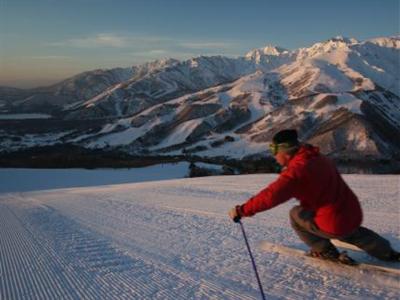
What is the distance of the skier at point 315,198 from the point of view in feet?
19.7

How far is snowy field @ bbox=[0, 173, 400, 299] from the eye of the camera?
250 inches

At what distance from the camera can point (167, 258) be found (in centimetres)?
810

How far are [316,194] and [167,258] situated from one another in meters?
3.00

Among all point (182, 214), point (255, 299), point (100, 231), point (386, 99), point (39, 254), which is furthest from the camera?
point (386, 99)

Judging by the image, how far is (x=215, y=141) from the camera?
145625mm

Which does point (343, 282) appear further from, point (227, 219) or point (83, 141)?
point (83, 141)

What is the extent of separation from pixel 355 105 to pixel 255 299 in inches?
5409

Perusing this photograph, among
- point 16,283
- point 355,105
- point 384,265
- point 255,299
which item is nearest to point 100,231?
point 16,283

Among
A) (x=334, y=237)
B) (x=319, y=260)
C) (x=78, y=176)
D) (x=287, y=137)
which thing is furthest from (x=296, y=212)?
(x=78, y=176)

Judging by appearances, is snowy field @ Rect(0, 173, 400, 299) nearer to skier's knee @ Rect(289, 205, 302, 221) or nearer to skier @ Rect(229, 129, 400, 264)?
skier @ Rect(229, 129, 400, 264)

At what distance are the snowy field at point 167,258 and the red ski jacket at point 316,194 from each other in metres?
0.77

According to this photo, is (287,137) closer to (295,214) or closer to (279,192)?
(279,192)

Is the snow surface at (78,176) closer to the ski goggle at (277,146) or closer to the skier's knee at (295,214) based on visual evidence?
the skier's knee at (295,214)

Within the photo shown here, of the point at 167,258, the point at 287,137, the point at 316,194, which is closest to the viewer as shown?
the point at 316,194
